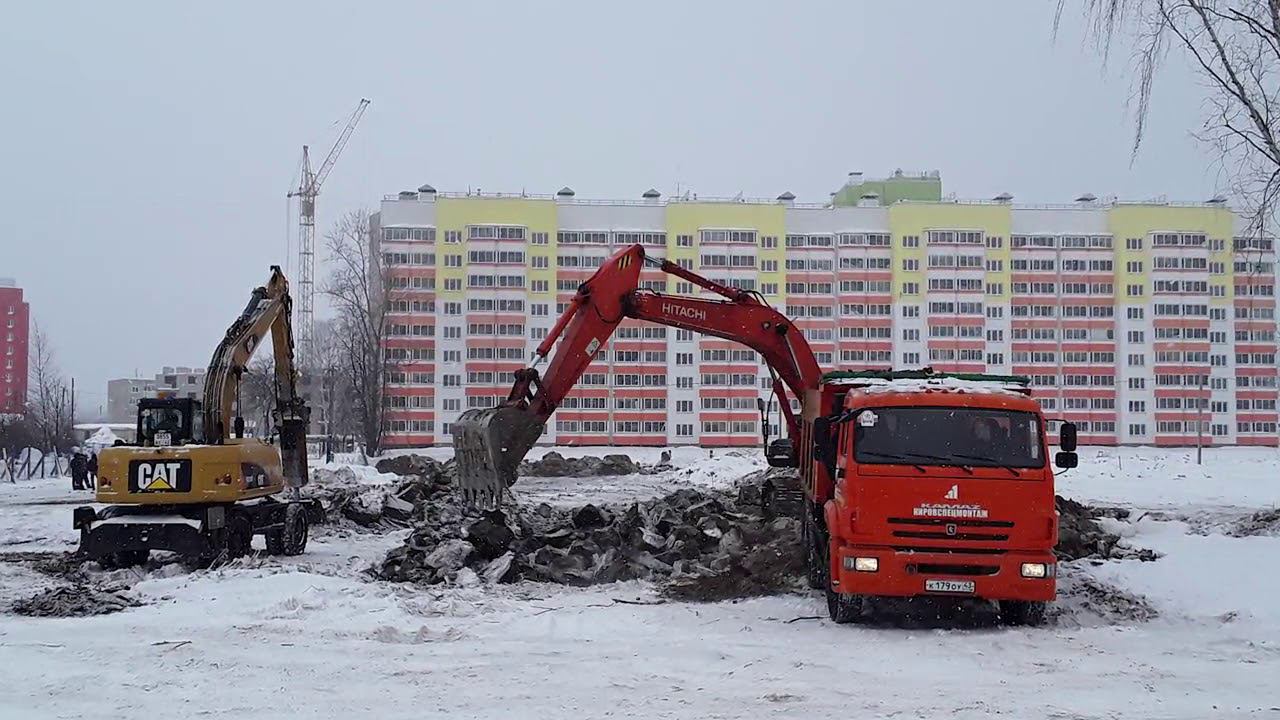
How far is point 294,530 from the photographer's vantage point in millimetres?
19328

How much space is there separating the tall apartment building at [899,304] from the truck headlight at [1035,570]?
226ft

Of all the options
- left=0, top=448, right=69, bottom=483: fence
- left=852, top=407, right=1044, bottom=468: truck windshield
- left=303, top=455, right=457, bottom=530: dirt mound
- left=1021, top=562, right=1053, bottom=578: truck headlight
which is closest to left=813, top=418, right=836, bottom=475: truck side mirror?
left=852, top=407, right=1044, bottom=468: truck windshield

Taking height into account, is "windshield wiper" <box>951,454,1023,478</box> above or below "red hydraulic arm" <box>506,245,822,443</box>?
below

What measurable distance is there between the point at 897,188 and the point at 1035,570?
85.5m

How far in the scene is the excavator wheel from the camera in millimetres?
19062

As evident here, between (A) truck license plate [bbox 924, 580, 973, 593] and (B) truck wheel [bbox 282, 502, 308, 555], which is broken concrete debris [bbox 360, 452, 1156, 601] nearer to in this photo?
(B) truck wheel [bbox 282, 502, 308, 555]

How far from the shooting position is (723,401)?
81312 mm

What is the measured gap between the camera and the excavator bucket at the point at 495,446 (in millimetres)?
17594

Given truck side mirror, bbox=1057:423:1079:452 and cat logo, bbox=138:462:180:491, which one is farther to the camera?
cat logo, bbox=138:462:180:491

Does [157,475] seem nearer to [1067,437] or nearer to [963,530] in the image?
[963,530]

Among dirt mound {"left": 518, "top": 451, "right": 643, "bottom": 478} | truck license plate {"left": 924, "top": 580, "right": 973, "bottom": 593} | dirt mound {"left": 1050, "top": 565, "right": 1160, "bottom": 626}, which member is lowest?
dirt mound {"left": 518, "top": 451, "right": 643, "bottom": 478}

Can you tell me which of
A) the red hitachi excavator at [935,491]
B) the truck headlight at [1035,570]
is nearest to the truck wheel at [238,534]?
the red hitachi excavator at [935,491]

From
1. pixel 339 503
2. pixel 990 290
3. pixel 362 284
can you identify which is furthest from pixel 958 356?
pixel 339 503

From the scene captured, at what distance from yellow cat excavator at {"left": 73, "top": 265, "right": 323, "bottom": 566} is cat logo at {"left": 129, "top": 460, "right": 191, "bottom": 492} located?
2 centimetres
